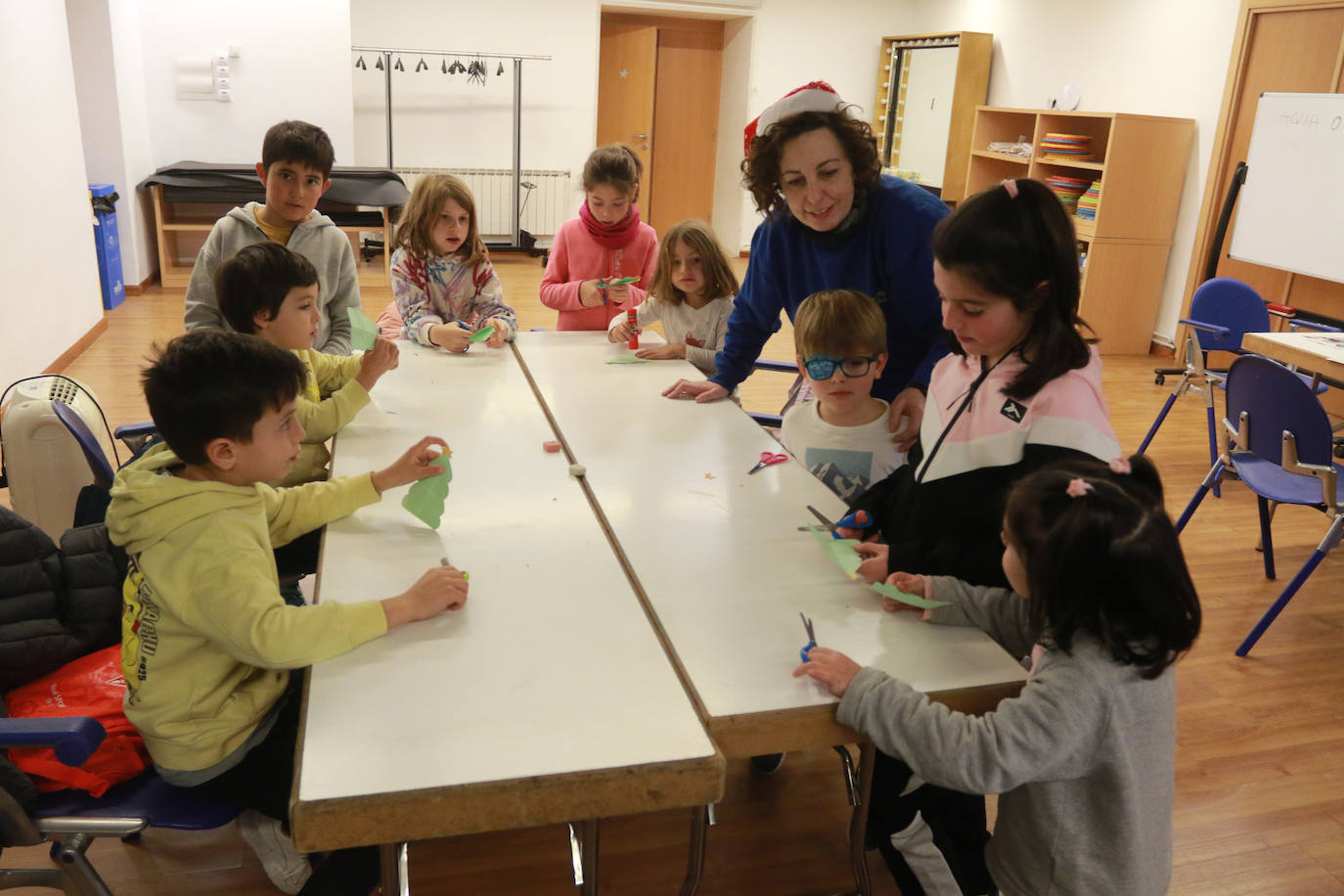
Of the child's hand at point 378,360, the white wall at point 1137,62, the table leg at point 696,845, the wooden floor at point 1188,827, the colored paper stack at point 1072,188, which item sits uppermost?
the white wall at point 1137,62

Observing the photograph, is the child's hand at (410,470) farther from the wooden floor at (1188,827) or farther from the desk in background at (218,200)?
the desk in background at (218,200)

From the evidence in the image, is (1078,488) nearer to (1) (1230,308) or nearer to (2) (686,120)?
(1) (1230,308)

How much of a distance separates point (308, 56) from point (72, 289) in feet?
10.1

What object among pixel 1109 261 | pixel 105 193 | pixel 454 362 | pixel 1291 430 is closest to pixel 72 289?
pixel 105 193

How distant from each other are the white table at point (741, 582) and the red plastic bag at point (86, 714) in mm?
758

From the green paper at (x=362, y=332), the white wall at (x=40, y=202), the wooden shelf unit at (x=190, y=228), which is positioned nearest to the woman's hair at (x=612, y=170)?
the green paper at (x=362, y=332)

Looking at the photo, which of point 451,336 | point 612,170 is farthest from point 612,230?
point 451,336

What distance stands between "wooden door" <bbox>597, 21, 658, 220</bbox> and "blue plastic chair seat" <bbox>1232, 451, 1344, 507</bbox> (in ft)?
22.1

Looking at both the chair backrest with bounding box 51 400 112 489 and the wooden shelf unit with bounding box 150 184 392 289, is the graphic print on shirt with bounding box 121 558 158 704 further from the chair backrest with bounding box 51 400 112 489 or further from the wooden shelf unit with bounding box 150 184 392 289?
the wooden shelf unit with bounding box 150 184 392 289

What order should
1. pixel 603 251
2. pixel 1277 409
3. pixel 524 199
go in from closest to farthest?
pixel 1277 409, pixel 603 251, pixel 524 199

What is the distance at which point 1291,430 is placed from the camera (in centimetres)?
267

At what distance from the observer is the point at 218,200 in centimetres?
682

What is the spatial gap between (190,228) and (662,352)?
562cm

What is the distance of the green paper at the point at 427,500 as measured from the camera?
5.07ft
